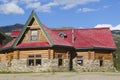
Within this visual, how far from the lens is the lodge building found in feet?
128

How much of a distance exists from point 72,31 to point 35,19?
26.2ft

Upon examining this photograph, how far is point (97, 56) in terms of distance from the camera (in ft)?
140

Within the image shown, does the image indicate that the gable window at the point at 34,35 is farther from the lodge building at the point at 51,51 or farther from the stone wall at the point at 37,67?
the stone wall at the point at 37,67

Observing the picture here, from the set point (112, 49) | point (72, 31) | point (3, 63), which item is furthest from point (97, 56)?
point (3, 63)

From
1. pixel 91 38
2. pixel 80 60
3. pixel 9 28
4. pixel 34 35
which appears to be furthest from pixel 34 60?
pixel 9 28

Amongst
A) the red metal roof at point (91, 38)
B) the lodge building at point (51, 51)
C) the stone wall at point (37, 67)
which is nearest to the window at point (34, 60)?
the lodge building at point (51, 51)

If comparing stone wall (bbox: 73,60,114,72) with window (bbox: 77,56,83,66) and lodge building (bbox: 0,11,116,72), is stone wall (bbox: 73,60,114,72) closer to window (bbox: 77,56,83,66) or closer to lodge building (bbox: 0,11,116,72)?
lodge building (bbox: 0,11,116,72)

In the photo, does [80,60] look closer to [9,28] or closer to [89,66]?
[89,66]

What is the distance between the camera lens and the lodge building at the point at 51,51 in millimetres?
38906

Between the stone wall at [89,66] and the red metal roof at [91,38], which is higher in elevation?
the red metal roof at [91,38]

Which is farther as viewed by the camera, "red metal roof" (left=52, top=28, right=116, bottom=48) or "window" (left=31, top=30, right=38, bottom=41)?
"red metal roof" (left=52, top=28, right=116, bottom=48)

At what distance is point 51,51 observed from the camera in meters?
38.6

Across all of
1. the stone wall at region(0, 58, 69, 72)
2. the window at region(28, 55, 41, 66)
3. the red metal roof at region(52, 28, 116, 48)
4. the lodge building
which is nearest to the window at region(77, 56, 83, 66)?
the lodge building

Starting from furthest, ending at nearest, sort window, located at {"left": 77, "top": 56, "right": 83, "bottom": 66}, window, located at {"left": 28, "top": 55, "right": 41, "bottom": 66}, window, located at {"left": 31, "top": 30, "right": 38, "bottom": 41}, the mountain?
the mountain < window, located at {"left": 77, "top": 56, "right": 83, "bottom": 66} < window, located at {"left": 31, "top": 30, "right": 38, "bottom": 41} < window, located at {"left": 28, "top": 55, "right": 41, "bottom": 66}
